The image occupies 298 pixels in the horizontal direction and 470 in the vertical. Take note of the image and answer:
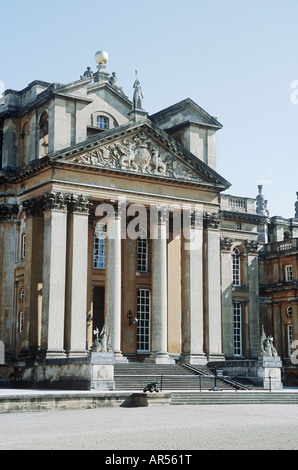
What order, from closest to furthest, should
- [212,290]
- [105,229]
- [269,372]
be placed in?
1. [269,372]
2. [212,290]
3. [105,229]

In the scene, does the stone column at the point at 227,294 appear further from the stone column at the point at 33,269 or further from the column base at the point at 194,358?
the stone column at the point at 33,269

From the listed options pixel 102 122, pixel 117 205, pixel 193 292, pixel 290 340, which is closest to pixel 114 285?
pixel 117 205

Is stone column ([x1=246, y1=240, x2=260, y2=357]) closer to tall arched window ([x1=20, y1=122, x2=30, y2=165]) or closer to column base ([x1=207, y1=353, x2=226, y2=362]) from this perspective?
column base ([x1=207, y1=353, x2=226, y2=362])

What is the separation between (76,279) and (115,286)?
7.20 ft

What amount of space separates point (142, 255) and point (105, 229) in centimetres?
281

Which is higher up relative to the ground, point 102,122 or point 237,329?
point 102,122

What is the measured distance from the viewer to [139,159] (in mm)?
39188

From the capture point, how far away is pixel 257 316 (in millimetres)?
49750

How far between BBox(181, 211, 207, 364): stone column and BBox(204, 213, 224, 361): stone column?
45 centimetres

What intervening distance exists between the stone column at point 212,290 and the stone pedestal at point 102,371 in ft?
31.3

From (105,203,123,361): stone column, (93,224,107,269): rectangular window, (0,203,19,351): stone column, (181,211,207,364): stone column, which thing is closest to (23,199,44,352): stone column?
(0,203,19,351): stone column

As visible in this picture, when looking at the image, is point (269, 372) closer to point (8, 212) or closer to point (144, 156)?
point (144, 156)

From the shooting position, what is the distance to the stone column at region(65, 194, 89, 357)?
3566cm

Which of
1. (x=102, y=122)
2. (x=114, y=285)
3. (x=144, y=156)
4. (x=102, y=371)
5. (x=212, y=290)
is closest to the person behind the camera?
(x=102, y=371)
